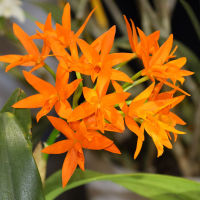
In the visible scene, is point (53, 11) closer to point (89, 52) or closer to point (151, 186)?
point (89, 52)

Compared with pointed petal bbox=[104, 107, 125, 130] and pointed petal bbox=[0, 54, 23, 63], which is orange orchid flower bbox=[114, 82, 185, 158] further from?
pointed petal bbox=[0, 54, 23, 63]

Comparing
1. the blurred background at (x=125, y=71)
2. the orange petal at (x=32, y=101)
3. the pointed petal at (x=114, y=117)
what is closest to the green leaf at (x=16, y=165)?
the orange petal at (x=32, y=101)

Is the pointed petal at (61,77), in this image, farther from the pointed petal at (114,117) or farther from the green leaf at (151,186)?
the green leaf at (151,186)

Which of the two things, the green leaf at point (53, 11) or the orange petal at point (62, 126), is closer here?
the orange petal at point (62, 126)

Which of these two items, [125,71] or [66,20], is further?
[125,71]

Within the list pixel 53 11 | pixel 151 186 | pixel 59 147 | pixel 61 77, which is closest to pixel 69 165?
pixel 59 147

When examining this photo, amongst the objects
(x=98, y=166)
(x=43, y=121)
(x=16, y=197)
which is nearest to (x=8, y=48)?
(x=43, y=121)

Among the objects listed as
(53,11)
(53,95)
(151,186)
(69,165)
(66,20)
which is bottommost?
(151,186)
